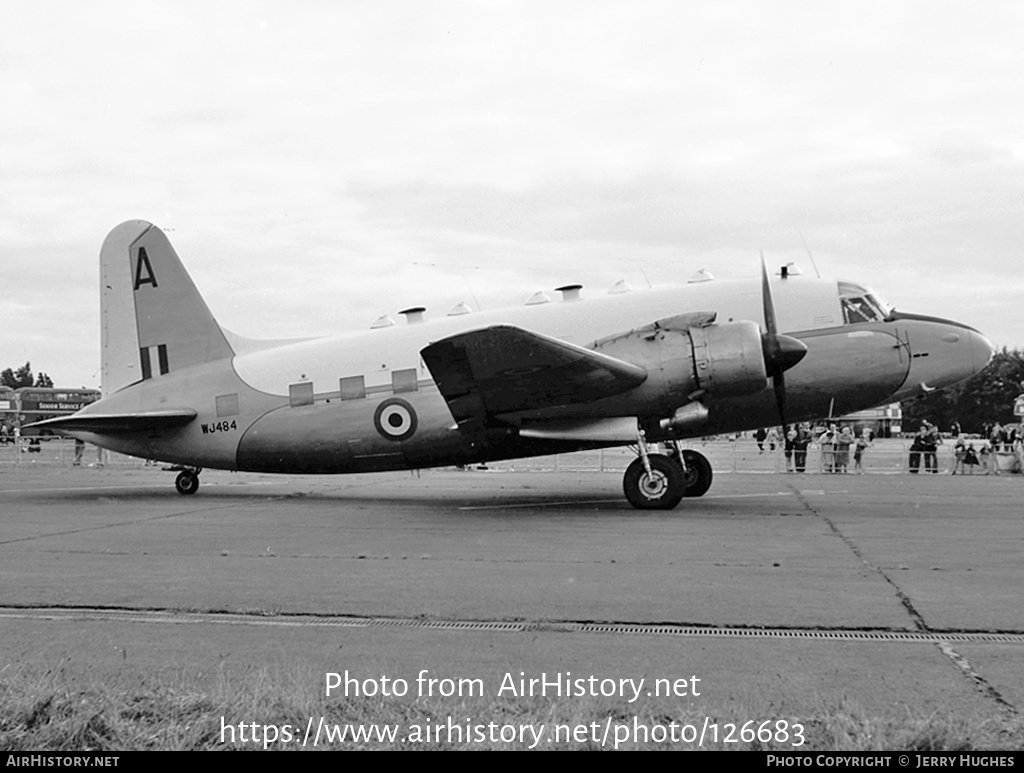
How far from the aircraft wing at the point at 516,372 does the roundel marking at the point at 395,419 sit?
126 cm

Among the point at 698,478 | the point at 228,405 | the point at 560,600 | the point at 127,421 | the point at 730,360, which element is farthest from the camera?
the point at 127,421

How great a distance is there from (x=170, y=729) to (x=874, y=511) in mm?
13369

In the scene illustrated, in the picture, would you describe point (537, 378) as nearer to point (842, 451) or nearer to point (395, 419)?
point (395, 419)

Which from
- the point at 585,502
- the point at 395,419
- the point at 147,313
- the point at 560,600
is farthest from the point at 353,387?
the point at 560,600

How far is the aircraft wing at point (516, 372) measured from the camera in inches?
573

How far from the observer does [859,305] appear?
16.3m

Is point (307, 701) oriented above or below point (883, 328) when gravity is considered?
below

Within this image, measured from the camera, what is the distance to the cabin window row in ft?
57.3

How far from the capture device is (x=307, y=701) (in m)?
4.47

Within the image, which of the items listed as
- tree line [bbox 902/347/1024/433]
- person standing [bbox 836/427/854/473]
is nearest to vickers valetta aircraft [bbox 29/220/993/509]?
person standing [bbox 836/427/854/473]

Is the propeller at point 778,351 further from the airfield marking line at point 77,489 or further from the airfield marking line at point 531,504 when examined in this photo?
the airfield marking line at point 77,489

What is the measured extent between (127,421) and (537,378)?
903 centimetres
